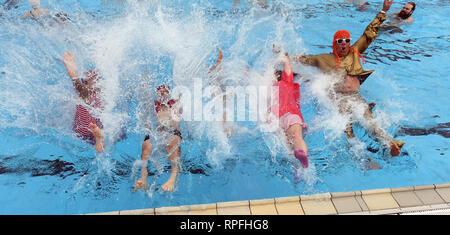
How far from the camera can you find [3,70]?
4.73 m

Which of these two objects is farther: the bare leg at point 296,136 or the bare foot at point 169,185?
the bare leg at point 296,136

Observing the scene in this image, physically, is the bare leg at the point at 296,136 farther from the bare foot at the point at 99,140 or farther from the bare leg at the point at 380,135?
the bare foot at the point at 99,140

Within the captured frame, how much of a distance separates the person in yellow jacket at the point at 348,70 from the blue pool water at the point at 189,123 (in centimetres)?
15

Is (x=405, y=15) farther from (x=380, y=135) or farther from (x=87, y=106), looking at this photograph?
(x=87, y=106)

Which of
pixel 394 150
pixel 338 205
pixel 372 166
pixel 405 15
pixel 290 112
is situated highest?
pixel 405 15

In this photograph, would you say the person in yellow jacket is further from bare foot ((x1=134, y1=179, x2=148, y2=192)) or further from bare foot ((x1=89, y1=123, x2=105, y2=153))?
bare foot ((x1=89, y1=123, x2=105, y2=153))

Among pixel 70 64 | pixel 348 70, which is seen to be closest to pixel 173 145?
pixel 70 64

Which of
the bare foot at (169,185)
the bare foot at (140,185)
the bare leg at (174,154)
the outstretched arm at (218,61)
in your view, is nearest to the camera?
the bare foot at (140,185)

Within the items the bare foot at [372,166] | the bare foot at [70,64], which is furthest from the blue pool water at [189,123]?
the bare foot at [70,64]

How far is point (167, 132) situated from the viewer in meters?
3.46

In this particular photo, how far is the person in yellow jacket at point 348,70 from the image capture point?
3.74m

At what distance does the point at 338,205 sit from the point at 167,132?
1.77 meters

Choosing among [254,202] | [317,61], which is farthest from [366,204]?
[317,61]
